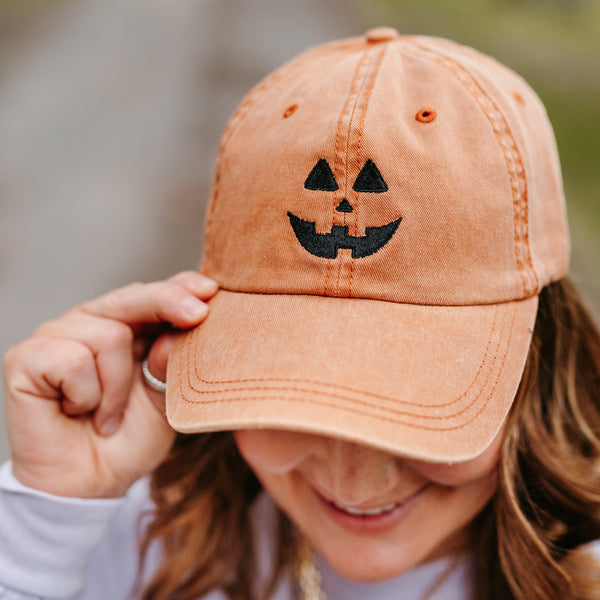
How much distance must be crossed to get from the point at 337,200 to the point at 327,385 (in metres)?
0.28

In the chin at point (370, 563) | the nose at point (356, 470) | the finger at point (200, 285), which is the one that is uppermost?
the finger at point (200, 285)

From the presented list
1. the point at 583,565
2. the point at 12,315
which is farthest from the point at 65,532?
the point at 12,315

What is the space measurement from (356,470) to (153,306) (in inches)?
17.8

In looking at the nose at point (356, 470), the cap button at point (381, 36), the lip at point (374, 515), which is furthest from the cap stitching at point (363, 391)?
the cap button at point (381, 36)

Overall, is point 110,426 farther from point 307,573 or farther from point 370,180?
point 370,180

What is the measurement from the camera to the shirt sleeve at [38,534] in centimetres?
147

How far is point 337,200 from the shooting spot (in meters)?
1.16

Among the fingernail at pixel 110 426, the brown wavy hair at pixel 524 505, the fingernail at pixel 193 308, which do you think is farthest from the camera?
the fingernail at pixel 110 426

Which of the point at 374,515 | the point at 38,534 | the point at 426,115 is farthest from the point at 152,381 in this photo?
the point at 426,115

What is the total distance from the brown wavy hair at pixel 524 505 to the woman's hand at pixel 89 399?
0.80ft

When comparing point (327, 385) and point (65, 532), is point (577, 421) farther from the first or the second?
point (65, 532)

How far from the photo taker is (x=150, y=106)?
6.06 m

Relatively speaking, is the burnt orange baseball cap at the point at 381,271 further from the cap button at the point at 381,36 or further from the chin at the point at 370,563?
the chin at the point at 370,563

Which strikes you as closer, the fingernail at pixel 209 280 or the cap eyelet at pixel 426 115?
the cap eyelet at pixel 426 115
